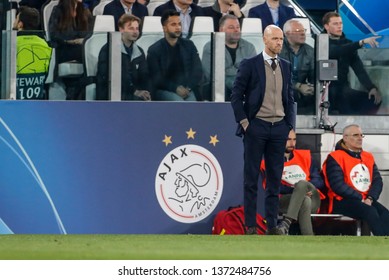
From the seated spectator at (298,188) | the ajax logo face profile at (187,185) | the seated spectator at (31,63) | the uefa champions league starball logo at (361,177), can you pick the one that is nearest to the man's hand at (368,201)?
the uefa champions league starball logo at (361,177)

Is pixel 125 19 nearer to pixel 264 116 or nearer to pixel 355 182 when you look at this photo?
pixel 264 116

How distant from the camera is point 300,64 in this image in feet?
57.5

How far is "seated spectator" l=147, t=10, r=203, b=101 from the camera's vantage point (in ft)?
55.5

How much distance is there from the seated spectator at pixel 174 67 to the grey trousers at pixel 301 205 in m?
1.49

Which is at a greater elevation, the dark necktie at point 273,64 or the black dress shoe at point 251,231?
the dark necktie at point 273,64

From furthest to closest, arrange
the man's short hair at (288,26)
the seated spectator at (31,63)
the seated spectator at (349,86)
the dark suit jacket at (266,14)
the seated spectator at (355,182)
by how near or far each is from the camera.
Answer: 1. the dark suit jacket at (266,14)
2. the seated spectator at (349,86)
3. the man's short hair at (288,26)
4. the seated spectator at (355,182)
5. the seated spectator at (31,63)

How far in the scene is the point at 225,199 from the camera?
16.8m

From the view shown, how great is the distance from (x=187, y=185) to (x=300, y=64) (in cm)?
195

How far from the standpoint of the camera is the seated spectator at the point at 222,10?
60.5 ft

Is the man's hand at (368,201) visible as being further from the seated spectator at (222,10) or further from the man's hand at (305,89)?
the seated spectator at (222,10)

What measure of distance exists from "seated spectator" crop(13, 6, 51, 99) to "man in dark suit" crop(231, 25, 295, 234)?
2299 millimetres

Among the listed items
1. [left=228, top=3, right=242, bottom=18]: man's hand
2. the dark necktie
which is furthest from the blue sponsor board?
[left=228, top=3, right=242, bottom=18]: man's hand
